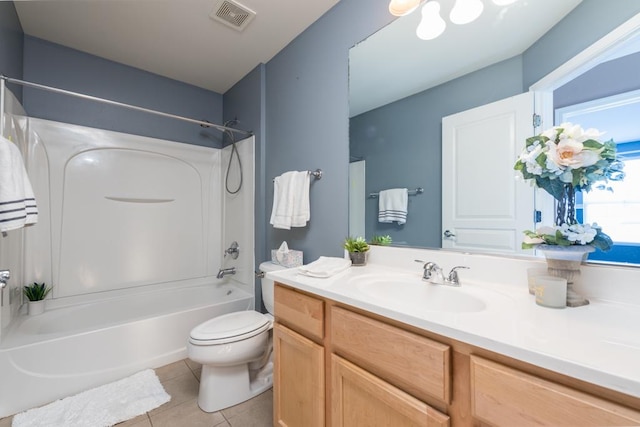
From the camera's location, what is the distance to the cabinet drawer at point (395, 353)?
64 cm

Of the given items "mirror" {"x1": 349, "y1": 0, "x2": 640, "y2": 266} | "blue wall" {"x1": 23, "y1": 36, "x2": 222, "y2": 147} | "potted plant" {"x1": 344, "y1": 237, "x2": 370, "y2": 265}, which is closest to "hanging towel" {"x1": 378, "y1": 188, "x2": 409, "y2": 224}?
"mirror" {"x1": 349, "y1": 0, "x2": 640, "y2": 266}

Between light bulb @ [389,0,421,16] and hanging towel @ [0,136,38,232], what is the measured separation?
186 centimetres

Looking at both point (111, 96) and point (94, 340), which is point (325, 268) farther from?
point (111, 96)

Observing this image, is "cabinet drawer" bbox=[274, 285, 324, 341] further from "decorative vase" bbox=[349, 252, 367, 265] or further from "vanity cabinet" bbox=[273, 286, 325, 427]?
"decorative vase" bbox=[349, 252, 367, 265]

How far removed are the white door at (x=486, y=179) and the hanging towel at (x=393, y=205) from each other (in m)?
0.19

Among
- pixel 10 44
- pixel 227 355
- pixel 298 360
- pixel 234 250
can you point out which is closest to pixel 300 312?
pixel 298 360

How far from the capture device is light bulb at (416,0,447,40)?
4.03ft

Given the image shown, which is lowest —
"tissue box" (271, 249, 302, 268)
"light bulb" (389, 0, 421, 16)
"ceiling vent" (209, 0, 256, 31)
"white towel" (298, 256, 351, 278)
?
"tissue box" (271, 249, 302, 268)

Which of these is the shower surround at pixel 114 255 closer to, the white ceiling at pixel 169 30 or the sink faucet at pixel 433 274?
the white ceiling at pixel 169 30

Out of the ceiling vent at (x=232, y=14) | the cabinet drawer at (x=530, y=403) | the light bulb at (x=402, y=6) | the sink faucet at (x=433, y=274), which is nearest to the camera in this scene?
the cabinet drawer at (x=530, y=403)

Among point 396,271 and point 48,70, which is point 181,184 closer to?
point 48,70

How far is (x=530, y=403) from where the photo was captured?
0.51 m

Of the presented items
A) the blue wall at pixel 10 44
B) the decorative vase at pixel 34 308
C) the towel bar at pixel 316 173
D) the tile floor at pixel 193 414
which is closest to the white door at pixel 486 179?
the towel bar at pixel 316 173

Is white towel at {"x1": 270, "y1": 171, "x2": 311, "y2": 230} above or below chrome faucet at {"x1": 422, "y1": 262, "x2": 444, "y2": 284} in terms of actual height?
above
